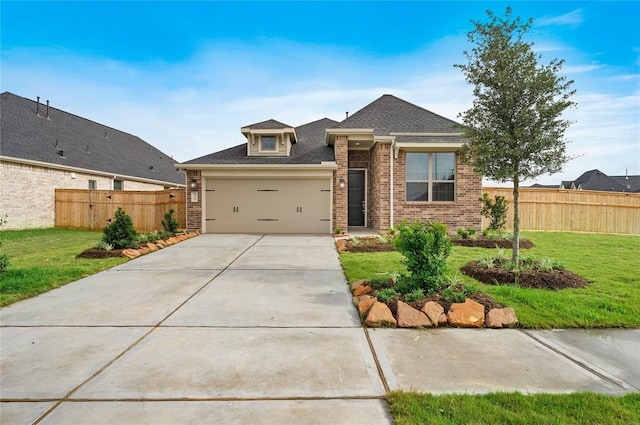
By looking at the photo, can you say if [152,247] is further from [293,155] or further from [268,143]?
[293,155]

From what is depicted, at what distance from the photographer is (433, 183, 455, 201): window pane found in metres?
11.7

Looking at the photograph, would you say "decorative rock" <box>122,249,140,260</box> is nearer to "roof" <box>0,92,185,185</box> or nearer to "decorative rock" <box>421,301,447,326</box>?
"decorative rock" <box>421,301,447,326</box>

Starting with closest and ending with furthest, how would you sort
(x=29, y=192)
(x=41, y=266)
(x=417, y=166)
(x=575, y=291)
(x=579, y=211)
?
(x=575, y=291) → (x=41, y=266) → (x=417, y=166) → (x=579, y=211) → (x=29, y=192)

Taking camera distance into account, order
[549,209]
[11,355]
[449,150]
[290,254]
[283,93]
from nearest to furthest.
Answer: [11,355] → [290,254] → [449,150] → [549,209] → [283,93]

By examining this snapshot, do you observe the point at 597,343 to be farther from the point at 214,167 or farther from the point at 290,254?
the point at 214,167

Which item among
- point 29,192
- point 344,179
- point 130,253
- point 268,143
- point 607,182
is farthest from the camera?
point 607,182

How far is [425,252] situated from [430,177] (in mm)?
8085

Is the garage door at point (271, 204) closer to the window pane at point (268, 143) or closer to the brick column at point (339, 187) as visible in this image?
the brick column at point (339, 187)

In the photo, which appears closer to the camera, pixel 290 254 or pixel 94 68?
pixel 290 254

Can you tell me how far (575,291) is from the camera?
4.76 m

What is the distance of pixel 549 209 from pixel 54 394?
1628cm

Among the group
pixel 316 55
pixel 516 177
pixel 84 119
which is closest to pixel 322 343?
pixel 516 177

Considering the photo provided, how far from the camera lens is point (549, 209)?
540 inches

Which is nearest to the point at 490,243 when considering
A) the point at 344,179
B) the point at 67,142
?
the point at 344,179
